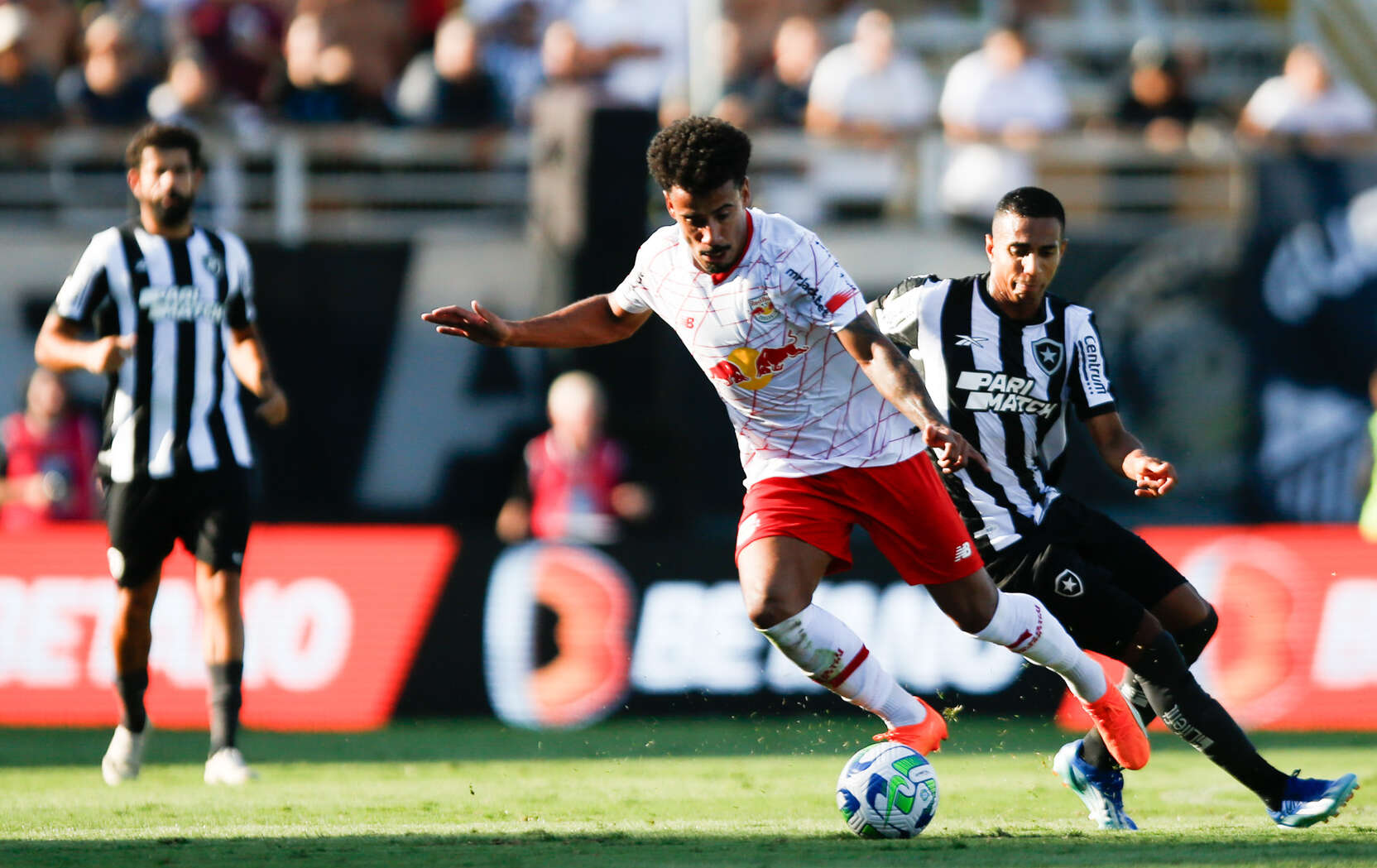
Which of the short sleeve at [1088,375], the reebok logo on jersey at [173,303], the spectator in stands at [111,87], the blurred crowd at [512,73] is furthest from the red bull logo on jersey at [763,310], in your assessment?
the spectator in stands at [111,87]

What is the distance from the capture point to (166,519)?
7.66m

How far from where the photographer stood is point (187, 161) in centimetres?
761

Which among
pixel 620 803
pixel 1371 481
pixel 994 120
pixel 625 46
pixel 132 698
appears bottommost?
pixel 1371 481

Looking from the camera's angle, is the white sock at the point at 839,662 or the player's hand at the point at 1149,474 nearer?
the player's hand at the point at 1149,474

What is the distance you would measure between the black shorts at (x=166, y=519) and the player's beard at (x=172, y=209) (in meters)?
1.08

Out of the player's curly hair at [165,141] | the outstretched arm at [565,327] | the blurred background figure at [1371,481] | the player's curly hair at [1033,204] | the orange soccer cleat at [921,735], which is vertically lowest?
the blurred background figure at [1371,481]

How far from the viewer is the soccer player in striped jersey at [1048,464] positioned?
20.3 feet

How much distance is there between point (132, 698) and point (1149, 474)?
4397 mm

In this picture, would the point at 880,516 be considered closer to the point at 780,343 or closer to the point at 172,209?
the point at 780,343

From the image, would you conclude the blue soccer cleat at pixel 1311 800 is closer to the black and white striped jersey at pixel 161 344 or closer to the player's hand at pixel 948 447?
the player's hand at pixel 948 447

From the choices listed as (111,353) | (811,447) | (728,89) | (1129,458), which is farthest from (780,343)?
(728,89)

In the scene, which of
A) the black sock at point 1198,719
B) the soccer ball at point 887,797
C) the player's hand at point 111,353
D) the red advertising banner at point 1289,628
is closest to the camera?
the soccer ball at point 887,797

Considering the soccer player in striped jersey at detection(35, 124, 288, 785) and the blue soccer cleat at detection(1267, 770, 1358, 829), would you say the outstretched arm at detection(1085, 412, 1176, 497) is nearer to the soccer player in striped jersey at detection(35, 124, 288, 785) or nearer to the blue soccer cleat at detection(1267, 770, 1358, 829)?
the blue soccer cleat at detection(1267, 770, 1358, 829)

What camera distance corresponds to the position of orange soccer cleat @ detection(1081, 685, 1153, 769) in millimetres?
6277
